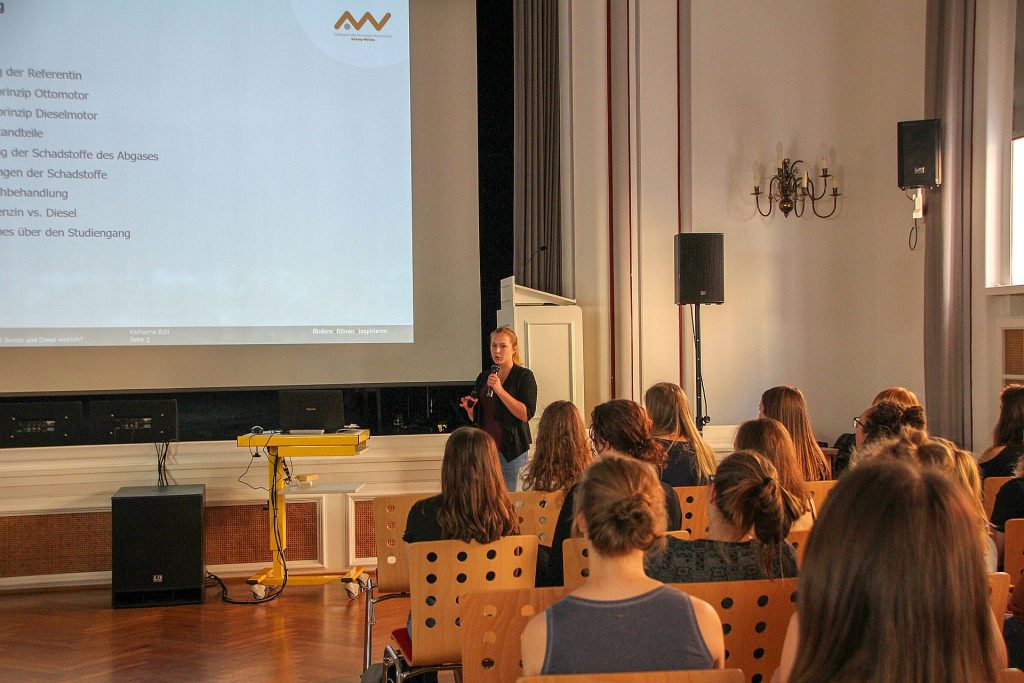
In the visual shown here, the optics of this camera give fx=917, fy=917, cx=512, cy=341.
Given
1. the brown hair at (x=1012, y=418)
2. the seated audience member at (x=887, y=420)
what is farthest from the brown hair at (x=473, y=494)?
the brown hair at (x=1012, y=418)

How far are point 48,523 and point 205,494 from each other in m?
0.91

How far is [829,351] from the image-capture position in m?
6.15

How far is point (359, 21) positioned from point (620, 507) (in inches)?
198

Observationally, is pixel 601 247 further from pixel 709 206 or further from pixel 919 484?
pixel 919 484

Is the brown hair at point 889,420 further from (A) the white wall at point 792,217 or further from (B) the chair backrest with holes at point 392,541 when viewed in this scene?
(A) the white wall at point 792,217

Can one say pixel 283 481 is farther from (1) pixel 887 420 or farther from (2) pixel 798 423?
(1) pixel 887 420

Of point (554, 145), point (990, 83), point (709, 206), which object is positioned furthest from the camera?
point (554, 145)

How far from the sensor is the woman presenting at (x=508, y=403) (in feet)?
16.2

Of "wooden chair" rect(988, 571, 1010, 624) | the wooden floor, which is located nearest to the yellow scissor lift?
the wooden floor

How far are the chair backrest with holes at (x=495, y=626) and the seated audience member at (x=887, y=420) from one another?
1.80 m

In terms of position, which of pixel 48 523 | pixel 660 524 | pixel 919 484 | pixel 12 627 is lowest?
pixel 12 627

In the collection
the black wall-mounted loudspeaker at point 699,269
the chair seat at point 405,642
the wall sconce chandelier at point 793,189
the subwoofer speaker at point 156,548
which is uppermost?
the wall sconce chandelier at point 793,189

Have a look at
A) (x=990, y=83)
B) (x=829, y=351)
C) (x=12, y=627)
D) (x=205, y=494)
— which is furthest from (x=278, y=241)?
(x=990, y=83)

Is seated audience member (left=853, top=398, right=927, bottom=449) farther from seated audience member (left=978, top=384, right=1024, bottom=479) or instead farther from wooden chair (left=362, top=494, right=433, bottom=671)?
wooden chair (left=362, top=494, right=433, bottom=671)
